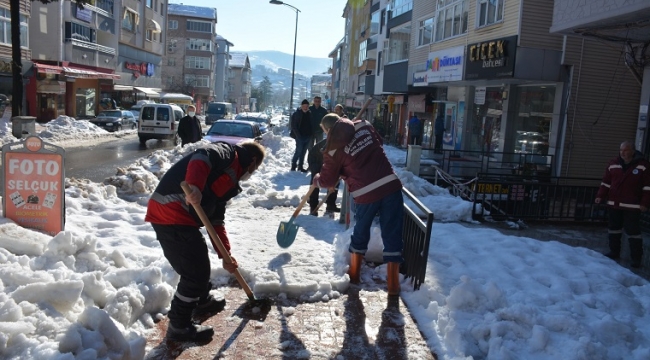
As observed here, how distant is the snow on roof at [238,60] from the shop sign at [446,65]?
366 ft

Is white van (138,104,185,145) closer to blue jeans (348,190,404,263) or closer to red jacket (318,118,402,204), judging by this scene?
red jacket (318,118,402,204)

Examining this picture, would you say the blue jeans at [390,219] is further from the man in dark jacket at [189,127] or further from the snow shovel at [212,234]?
the man in dark jacket at [189,127]

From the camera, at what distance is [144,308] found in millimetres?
4660

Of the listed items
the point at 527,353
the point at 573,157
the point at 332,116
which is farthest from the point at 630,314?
the point at 573,157

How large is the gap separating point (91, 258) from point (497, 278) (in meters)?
3.95

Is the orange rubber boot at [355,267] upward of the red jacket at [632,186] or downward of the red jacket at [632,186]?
downward

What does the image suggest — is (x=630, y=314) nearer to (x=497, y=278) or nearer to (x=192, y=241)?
(x=497, y=278)

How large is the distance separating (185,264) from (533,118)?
1673 centimetres

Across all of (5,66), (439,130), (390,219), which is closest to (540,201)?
(390,219)

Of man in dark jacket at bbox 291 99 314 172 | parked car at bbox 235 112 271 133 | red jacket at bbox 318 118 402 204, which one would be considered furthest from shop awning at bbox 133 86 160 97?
red jacket at bbox 318 118 402 204

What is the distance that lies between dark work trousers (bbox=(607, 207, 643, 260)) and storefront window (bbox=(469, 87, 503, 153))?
12.2m

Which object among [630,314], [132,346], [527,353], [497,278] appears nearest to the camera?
[132,346]

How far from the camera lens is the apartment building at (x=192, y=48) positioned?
8712cm

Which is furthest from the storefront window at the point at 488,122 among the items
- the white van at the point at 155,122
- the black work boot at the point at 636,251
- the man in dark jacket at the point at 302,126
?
the white van at the point at 155,122
